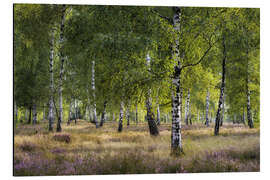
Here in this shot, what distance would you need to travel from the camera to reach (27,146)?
276 inches

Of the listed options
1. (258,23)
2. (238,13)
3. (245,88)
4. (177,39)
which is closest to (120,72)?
(177,39)

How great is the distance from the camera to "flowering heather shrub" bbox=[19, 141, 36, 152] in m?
6.91

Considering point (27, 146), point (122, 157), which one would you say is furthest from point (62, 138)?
point (122, 157)

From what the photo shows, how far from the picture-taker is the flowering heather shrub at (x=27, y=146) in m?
6.91

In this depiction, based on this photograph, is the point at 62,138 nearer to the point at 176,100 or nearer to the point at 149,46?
the point at 176,100

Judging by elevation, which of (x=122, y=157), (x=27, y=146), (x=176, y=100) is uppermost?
(x=176, y=100)

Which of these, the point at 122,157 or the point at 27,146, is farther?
the point at 27,146

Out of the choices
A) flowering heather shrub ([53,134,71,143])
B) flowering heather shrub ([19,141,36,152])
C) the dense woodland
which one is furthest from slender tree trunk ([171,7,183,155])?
flowering heather shrub ([19,141,36,152])

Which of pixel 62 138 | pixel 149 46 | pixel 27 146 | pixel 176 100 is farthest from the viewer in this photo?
pixel 62 138

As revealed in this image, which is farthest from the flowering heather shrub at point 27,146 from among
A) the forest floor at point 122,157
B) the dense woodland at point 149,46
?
the dense woodland at point 149,46

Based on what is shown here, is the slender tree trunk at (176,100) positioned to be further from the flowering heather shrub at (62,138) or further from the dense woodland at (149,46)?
the flowering heather shrub at (62,138)

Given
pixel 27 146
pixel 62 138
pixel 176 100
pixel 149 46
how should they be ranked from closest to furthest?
pixel 149 46
pixel 176 100
pixel 27 146
pixel 62 138

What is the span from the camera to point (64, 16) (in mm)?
9719

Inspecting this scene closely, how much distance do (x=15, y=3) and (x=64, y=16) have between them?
8.49 feet
